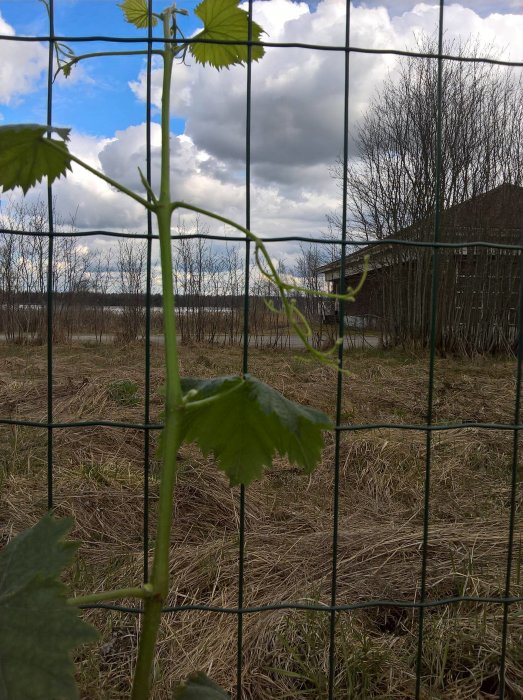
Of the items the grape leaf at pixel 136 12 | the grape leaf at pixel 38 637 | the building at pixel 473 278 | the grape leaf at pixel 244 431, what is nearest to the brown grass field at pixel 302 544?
the grape leaf at pixel 244 431

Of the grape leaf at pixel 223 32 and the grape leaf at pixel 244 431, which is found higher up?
the grape leaf at pixel 223 32

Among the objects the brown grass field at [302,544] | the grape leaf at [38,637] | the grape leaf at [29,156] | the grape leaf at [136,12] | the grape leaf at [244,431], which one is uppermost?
the grape leaf at [136,12]

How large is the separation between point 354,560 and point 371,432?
2336 millimetres

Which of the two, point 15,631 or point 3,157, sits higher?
point 3,157

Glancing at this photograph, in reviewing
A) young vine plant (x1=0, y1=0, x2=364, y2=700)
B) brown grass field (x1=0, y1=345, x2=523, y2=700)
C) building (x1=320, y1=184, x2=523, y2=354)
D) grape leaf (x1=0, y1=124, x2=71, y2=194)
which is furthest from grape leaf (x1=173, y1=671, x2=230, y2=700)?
building (x1=320, y1=184, x2=523, y2=354)

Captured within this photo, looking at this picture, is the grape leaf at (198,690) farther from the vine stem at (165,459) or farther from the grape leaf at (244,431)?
the grape leaf at (244,431)

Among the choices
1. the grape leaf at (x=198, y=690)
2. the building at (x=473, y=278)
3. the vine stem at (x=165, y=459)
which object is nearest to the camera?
the vine stem at (x=165, y=459)

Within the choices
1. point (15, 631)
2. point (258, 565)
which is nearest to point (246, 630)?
point (258, 565)

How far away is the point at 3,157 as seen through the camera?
2.95ft

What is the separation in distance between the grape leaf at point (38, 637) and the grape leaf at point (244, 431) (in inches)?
12.2

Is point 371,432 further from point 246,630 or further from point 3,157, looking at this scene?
point 3,157

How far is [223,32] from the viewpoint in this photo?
104 centimetres

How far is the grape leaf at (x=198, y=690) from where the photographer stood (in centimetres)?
88

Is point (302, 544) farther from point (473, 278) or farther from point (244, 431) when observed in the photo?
point (473, 278)
